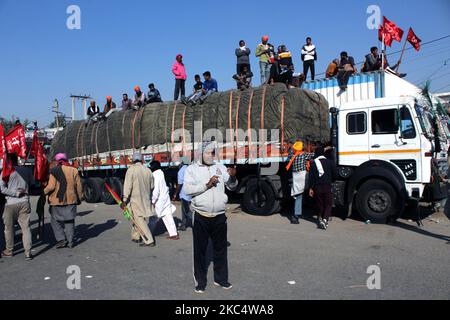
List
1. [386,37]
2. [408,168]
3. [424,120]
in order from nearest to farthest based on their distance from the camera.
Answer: [408,168], [424,120], [386,37]

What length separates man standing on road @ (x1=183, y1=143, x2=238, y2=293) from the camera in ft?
14.6

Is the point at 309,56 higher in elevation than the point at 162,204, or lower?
higher

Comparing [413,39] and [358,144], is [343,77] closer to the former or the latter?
[358,144]

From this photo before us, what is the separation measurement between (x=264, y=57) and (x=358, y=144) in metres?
5.18

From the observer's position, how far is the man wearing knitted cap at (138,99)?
12.8 m

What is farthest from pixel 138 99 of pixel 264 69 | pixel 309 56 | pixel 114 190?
pixel 309 56

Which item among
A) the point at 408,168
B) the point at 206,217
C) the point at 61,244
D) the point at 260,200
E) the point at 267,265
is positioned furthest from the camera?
the point at 260,200

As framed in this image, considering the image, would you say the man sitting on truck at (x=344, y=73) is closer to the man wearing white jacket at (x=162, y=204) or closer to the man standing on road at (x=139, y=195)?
the man wearing white jacket at (x=162, y=204)

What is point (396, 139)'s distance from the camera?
26.7ft

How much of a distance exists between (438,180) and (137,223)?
6.07 meters

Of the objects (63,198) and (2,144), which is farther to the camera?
(63,198)

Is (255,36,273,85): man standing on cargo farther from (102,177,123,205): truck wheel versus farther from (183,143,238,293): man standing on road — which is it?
(183,143,238,293): man standing on road

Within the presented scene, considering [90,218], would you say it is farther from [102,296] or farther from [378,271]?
[378,271]

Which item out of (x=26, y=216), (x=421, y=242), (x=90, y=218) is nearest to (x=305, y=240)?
(x=421, y=242)
